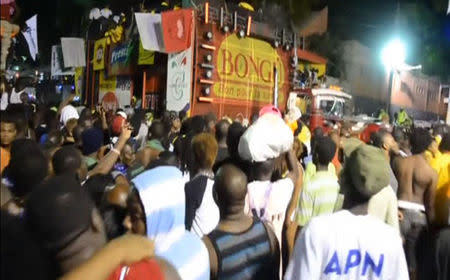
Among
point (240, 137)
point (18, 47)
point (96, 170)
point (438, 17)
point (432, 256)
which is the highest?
point (438, 17)

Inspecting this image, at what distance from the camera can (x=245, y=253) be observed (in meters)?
3.34

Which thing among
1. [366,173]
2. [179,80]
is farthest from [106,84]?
[366,173]

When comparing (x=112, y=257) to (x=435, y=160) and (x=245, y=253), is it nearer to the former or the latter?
(x=245, y=253)

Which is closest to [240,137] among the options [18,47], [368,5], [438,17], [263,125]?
[263,125]

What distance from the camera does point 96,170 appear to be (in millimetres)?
4816

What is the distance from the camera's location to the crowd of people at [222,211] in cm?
215

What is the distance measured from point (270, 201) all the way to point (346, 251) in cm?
150

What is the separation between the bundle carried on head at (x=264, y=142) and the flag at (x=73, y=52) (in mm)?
17752

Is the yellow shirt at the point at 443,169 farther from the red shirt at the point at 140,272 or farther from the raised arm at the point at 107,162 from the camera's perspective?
the red shirt at the point at 140,272

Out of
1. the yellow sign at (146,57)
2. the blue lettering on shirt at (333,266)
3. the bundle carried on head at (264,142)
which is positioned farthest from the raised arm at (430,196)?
the yellow sign at (146,57)

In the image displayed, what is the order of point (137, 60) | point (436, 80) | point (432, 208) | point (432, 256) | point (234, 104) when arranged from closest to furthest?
point (432, 256)
point (432, 208)
point (234, 104)
point (137, 60)
point (436, 80)

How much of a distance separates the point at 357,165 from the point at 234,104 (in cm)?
1454

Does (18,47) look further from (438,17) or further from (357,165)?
(438,17)

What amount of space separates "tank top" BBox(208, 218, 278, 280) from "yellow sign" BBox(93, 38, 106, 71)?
59.4 feet
